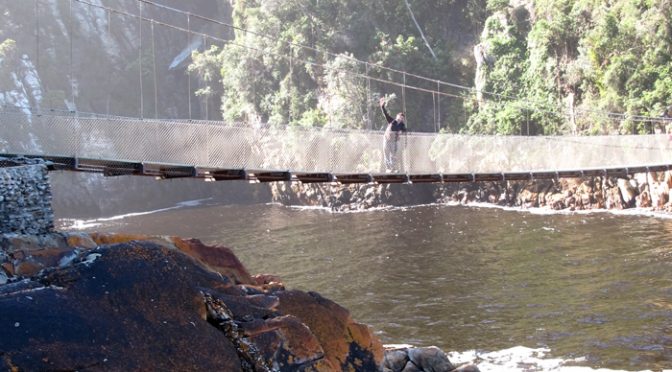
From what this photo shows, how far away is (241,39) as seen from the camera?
120 feet

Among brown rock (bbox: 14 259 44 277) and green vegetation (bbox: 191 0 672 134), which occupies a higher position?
green vegetation (bbox: 191 0 672 134)

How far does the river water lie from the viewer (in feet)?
40.9

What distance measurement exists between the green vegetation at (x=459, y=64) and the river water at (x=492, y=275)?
4.50 meters

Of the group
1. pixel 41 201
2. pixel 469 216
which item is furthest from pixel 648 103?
pixel 41 201

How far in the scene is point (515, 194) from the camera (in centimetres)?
2830

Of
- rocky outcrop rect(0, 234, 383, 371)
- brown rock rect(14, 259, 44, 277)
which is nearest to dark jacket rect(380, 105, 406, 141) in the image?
rocky outcrop rect(0, 234, 383, 371)

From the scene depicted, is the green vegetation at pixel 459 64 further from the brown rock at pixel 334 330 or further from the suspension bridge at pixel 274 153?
the brown rock at pixel 334 330

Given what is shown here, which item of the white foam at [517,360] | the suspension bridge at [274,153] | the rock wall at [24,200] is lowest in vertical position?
the white foam at [517,360]

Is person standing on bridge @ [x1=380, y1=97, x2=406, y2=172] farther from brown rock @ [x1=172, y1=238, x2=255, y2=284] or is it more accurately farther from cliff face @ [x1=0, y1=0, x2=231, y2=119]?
cliff face @ [x1=0, y1=0, x2=231, y2=119]

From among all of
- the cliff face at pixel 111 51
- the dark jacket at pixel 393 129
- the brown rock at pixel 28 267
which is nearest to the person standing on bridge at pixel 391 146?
the dark jacket at pixel 393 129

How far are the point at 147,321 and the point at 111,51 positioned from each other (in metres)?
42.1

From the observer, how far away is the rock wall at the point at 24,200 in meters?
10.4

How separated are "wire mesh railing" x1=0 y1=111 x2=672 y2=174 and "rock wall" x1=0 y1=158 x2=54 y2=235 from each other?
100 centimetres

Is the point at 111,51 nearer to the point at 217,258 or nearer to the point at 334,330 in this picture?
the point at 217,258
